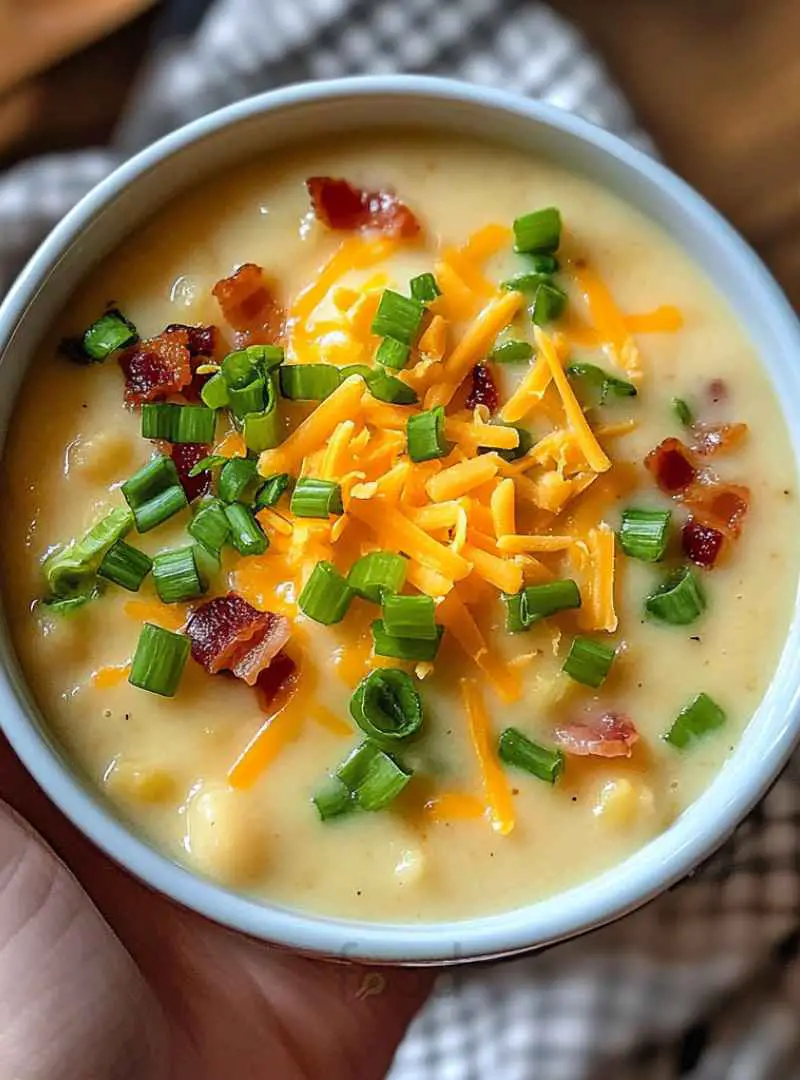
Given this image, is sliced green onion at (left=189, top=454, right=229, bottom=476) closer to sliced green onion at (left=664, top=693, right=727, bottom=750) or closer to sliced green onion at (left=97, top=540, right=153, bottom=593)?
sliced green onion at (left=97, top=540, right=153, bottom=593)

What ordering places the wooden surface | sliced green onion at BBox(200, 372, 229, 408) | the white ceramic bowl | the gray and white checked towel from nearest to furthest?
the white ceramic bowl < sliced green onion at BBox(200, 372, 229, 408) < the gray and white checked towel < the wooden surface

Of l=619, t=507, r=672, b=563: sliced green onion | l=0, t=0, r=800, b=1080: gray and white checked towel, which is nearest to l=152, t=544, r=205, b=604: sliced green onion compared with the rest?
l=619, t=507, r=672, b=563: sliced green onion

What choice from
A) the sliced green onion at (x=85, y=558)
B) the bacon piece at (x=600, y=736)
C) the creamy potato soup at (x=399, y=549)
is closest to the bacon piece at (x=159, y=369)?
the creamy potato soup at (x=399, y=549)

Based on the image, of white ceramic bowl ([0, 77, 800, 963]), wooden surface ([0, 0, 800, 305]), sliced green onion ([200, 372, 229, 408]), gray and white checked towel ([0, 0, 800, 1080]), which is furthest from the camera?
wooden surface ([0, 0, 800, 305])

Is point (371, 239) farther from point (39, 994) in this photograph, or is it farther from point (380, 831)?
point (39, 994)

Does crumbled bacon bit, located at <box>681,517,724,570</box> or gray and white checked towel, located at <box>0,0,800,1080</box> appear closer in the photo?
crumbled bacon bit, located at <box>681,517,724,570</box>

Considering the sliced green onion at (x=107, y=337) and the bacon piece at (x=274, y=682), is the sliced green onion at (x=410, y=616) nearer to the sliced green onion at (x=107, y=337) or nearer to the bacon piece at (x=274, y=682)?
the bacon piece at (x=274, y=682)

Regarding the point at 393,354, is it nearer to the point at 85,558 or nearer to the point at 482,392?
the point at 482,392
